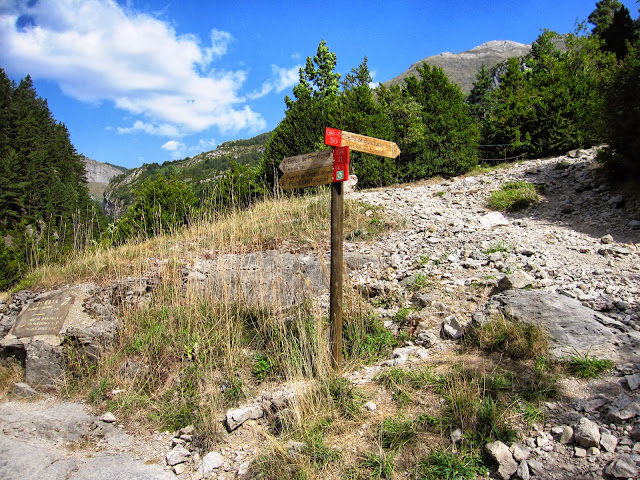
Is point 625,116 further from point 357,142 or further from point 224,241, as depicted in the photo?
point 224,241

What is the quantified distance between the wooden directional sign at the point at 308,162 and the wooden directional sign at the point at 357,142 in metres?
0.12

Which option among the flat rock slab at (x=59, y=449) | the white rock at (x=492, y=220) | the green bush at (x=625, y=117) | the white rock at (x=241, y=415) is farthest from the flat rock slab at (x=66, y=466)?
the green bush at (x=625, y=117)

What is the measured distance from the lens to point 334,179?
11.0 feet

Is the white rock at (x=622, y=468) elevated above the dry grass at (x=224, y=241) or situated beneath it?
situated beneath

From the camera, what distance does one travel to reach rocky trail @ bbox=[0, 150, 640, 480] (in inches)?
92.4

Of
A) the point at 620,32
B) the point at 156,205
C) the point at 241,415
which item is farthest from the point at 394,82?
the point at 241,415

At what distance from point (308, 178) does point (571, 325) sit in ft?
8.41

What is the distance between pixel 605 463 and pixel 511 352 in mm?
1132

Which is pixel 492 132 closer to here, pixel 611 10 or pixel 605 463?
pixel 605 463

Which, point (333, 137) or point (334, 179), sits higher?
point (333, 137)

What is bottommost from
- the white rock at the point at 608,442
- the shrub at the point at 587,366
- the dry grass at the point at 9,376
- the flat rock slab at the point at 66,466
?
the flat rock slab at the point at 66,466

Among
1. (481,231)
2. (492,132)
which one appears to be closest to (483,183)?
(481,231)

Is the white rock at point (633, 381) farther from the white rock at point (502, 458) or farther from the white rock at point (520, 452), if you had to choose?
the white rock at point (502, 458)

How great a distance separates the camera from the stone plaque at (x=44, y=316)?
4438 millimetres
